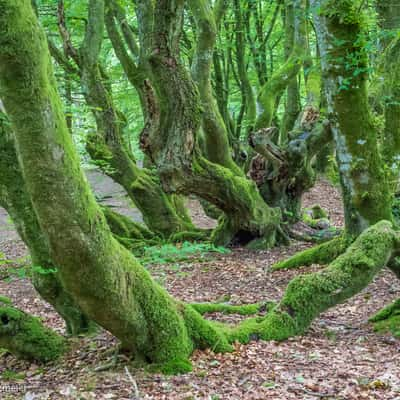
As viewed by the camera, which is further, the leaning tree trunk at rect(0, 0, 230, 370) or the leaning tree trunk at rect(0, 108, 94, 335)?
the leaning tree trunk at rect(0, 108, 94, 335)

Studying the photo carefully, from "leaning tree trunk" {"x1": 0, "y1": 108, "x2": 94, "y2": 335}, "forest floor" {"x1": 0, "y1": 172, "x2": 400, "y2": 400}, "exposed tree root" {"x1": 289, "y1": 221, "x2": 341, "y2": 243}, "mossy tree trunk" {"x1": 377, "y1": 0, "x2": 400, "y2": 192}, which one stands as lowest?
"forest floor" {"x1": 0, "y1": 172, "x2": 400, "y2": 400}

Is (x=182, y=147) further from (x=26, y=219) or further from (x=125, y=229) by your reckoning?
(x=26, y=219)

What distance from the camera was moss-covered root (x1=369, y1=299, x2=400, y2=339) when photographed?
16.8ft

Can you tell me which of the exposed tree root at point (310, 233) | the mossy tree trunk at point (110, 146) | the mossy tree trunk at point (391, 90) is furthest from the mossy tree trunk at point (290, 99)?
the mossy tree trunk at point (391, 90)

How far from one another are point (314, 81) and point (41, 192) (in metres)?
10.3

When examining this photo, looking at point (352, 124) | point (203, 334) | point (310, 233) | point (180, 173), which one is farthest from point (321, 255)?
point (203, 334)

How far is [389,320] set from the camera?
531 cm

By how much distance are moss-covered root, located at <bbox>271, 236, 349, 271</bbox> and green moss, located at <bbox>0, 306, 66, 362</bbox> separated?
4.58 m

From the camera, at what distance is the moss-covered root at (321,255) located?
7.42 meters

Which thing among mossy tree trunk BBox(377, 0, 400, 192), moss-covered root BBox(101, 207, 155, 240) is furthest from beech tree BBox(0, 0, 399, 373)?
moss-covered root BBox(101, 207, 155, 240)

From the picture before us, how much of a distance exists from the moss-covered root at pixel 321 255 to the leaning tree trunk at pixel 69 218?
3.84 meters

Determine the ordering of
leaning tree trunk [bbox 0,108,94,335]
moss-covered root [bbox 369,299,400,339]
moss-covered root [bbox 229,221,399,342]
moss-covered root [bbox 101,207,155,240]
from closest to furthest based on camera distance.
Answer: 1. leaning tree trunk [bbox 0,108,94,335]
2. moss-covered root [bbox 229,221,399,342]
3. moss-covered root [bbox 369,299,400,339]
4. moss-covered root [bbox 101,207,155,240]

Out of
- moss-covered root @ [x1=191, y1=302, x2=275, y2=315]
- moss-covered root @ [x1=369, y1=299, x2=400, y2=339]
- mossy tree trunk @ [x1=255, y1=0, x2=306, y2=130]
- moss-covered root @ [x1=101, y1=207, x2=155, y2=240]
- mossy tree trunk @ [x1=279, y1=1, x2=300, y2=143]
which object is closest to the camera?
moss-covered root @ [x1=369, y1=299, x2=400, y2=339]

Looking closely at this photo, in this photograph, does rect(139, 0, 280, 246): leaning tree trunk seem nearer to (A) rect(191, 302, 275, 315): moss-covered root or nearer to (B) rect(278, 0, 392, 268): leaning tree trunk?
(B) rect(278, 0, 392, 268): leaning tree trunk
